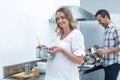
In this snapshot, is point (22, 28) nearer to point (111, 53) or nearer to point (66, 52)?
point (66, 52)

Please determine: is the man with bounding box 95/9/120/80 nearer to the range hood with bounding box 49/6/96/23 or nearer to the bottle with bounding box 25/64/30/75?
the range hood with bounding box 49/6/96/23

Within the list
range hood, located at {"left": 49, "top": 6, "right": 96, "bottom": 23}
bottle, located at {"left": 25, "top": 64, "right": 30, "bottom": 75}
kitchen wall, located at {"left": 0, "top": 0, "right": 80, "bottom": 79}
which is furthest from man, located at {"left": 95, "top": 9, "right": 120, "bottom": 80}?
bottle, located at {"left": 25, "top": 64, "right": 30, "bottom": 75}

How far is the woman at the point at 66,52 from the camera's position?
4.80 ft

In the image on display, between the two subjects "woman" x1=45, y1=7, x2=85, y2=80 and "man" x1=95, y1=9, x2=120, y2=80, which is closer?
"woman" x1=45, y1=7, x2=85, y2=80

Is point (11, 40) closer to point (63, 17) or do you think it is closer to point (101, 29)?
point (63, 17)

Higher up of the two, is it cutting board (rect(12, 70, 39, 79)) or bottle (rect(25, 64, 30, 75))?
bottle (rect(25, 64, 30, 75))

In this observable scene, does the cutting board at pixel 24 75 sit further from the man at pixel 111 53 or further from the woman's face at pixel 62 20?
the man at pixel 111 53

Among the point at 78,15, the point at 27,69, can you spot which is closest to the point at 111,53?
the point at 78,15

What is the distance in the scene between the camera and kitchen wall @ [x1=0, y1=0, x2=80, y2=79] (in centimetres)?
181

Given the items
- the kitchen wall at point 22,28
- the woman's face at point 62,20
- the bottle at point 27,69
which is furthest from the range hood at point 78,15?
the woman's face at point 62,20

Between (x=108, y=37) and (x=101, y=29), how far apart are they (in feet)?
1.75

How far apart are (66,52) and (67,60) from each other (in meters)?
0.06

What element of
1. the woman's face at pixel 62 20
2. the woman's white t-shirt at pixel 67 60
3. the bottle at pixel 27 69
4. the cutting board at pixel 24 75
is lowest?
the cutting board at pixel 24 75

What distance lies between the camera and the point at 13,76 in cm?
180
